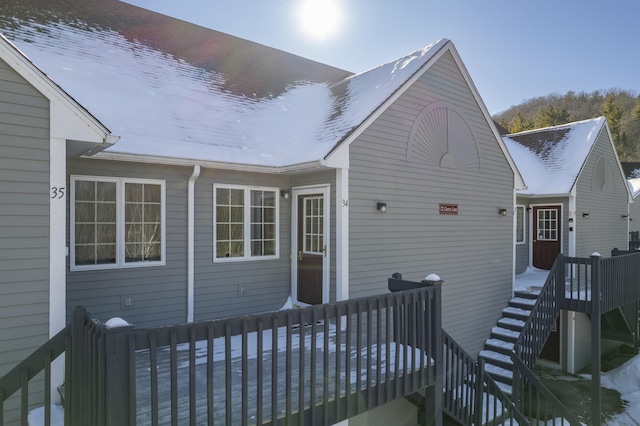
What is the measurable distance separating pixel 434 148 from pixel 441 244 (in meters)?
1.93

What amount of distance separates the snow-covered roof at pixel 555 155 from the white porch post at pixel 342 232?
7.40m

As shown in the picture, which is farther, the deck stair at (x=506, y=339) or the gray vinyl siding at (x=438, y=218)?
the deck stair at (x=506, y=339)

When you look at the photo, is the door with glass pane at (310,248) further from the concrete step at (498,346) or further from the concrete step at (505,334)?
the concrete step at (505,334)

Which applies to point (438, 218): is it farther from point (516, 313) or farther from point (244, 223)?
point (244, 223)

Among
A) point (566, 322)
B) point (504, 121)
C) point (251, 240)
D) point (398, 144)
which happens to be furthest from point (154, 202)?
point (504, 121)

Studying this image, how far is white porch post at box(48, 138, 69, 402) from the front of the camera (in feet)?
13.2

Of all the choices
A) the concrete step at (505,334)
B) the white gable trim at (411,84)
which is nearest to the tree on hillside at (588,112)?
the white gable trim at (411,84)

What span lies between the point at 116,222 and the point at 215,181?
160cm

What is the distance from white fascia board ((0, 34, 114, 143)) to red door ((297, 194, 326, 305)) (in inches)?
139

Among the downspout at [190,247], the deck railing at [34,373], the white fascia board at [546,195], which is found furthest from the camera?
the white fascia board at [546,195]

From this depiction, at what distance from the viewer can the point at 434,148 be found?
7.84 m

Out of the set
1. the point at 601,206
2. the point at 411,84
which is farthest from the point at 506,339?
the point at 601,206

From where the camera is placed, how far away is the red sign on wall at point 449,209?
8000mm

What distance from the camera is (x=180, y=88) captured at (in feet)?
24.2
